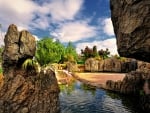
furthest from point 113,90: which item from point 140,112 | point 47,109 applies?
point 47,109

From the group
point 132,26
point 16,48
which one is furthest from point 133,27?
point 16,48

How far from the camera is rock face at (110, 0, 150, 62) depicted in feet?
39.3

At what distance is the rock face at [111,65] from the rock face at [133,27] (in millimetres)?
53215

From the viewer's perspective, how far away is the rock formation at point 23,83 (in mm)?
16953

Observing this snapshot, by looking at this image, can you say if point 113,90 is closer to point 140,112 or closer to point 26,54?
point 140,112

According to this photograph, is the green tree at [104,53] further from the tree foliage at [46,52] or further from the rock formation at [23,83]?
the rock formation at [23,83]

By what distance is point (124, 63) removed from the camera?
69.4 m

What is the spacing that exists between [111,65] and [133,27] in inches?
2364

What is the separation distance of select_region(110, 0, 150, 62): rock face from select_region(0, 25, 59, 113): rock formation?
699cm

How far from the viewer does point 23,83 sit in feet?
56.7

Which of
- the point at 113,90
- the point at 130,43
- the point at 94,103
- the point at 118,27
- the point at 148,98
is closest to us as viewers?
the point at 130,43

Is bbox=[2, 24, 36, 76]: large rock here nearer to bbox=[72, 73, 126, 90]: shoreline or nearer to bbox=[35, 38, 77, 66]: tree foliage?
bbox=[72, 73, 126, 90]: shoreline

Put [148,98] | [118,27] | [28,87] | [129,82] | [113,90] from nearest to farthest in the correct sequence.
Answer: [118,27] → [28,87] → [148,98] → [129,82] → [113,90]

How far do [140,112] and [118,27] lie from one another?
9551mm
